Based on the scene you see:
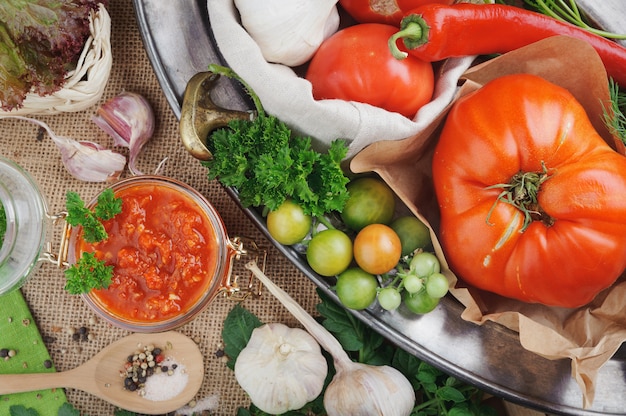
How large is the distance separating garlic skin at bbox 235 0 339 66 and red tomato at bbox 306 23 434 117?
5cm

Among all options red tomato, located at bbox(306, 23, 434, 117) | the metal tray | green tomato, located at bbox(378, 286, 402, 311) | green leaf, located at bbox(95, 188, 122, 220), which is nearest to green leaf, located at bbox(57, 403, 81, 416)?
green leaf, located at bbox(95, 188, 122, 220)

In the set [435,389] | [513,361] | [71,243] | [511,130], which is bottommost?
[435,389]

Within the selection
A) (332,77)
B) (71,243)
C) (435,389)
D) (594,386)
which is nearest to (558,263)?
(594,386)

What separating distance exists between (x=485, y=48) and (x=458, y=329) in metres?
0.57

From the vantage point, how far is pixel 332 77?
4.27 ft

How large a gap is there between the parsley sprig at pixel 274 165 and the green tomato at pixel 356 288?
0.14m

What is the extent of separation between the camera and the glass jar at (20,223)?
1.43 m

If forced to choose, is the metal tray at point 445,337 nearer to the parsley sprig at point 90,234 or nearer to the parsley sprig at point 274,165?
the parsley sprig at point 274,165

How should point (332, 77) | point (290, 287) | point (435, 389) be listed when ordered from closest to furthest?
point (332, 77) → point (435, 389) → point (290, 287)

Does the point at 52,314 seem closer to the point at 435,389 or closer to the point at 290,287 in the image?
the point at 290,287

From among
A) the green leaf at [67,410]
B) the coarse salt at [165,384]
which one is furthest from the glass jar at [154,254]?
the green leaf at [67,410]

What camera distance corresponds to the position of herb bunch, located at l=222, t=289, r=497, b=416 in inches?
56.4

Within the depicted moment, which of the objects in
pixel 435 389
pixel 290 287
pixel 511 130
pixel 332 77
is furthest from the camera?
pixel 290 287

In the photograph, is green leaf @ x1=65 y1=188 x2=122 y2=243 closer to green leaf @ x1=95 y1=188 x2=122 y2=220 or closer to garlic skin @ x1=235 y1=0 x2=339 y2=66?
green leaf @ x1=95 y1=188 x2=122 y2=220
